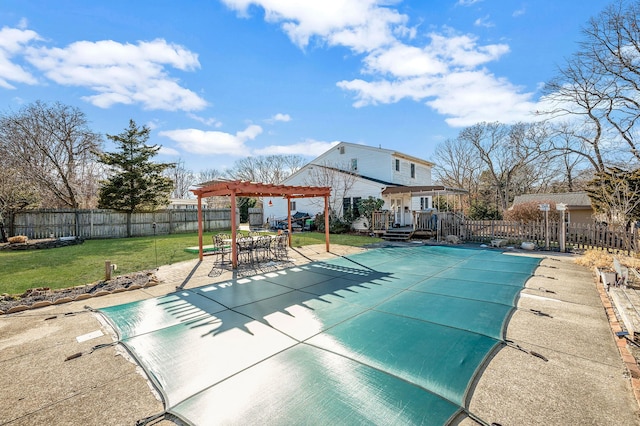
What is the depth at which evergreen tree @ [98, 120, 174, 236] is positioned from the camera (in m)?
18.6

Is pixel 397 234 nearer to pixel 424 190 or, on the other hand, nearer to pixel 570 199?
pixel 424 190

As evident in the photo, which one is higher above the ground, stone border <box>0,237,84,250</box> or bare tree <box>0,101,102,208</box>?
bare tree <box>0,101,102,208</box>

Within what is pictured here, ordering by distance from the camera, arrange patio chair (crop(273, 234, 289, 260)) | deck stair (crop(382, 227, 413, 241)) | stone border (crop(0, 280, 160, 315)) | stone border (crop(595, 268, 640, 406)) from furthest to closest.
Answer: deck stair (crop(382, 227, 413, 241)) < patio chair (crop(273, 234, 289, 260)) < stone border (crop(0, 280, 160, 315)) < stone border (crop(595, 268, 640, 406))

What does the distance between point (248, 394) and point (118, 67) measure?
13568mm

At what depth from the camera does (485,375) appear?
307cm

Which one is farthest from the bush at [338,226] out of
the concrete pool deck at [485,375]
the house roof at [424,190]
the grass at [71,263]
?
the concrete pool deck at [485,375]

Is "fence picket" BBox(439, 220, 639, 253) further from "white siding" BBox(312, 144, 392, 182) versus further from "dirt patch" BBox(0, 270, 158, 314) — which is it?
"dirt patch" BBox(0, 270, 158, 314)

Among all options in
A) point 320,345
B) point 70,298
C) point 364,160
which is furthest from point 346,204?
point 320,345

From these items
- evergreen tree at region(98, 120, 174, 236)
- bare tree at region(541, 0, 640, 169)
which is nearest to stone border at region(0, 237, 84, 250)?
evergreen tree at region(98, 120, 174, 236)

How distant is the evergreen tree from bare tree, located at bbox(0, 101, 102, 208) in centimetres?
181

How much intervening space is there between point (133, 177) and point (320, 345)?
2067 cm

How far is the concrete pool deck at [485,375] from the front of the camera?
101 inches

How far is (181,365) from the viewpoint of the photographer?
3.37m

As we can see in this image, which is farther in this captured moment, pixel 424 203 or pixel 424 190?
pixel 424 203
